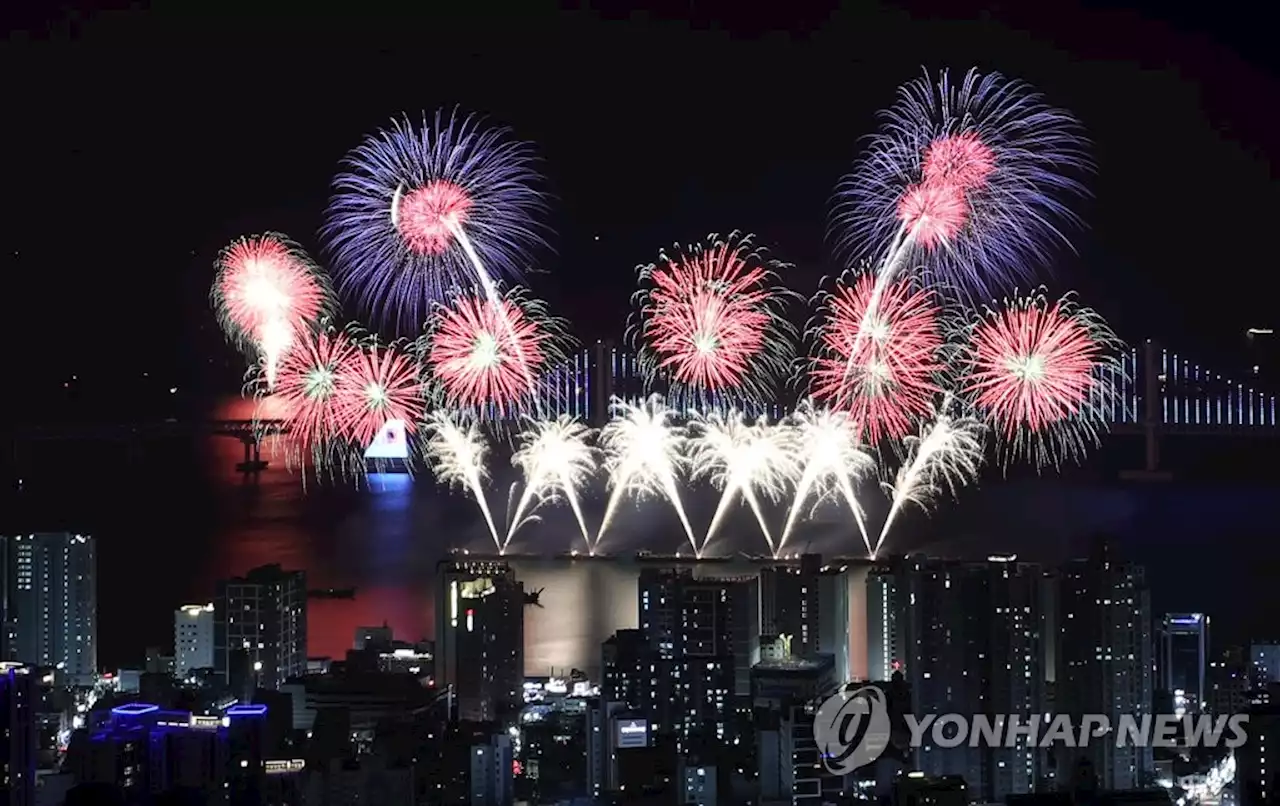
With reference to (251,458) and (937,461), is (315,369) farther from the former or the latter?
(251,458)

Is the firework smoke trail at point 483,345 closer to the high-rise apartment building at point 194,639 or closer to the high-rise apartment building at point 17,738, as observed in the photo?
the high-rise apartment building at point 194,639

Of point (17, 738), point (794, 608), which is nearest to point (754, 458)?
point (794, 608)

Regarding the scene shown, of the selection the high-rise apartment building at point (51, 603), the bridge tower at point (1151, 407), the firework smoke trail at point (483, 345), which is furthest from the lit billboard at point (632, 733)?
the bridge tower at point (1151, 407)

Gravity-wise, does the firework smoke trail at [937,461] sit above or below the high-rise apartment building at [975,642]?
above

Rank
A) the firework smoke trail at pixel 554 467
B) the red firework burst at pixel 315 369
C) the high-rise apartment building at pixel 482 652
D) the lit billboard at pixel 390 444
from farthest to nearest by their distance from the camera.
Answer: the lit billboard at pixel 390 444 → the firework smoke trail at pixel 554 467 → the red firework burst at pixel 315 369 → the high-rise apartment building at pixel 482 652

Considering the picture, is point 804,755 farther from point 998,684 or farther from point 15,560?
point 15,560

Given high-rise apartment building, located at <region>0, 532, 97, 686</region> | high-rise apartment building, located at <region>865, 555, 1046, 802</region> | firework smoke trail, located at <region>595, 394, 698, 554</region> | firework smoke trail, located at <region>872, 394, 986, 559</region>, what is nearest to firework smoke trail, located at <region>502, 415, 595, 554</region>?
Answer: firework smoke trail, located at <region>595, 394, 698, 554</region>
